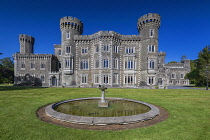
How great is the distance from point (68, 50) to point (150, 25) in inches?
1008

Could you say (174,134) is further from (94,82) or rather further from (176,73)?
(176,73)

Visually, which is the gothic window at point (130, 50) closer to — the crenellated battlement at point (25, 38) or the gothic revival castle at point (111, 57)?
the gothic revival castle at point (111, 57)

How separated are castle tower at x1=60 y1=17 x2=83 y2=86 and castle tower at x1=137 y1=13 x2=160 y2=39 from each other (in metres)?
20.2

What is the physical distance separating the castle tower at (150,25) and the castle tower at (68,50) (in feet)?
66.3

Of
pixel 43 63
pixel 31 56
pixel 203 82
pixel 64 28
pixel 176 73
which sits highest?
pixel 64 28

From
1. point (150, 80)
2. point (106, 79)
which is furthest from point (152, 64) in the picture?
point (106, 79)

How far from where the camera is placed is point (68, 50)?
31.8 metres

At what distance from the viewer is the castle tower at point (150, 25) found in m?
28.9

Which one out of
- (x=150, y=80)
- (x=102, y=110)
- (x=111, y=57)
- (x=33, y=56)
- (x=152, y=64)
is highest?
(x=33, y=56)

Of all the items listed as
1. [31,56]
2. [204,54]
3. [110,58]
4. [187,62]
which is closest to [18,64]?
[31,56]

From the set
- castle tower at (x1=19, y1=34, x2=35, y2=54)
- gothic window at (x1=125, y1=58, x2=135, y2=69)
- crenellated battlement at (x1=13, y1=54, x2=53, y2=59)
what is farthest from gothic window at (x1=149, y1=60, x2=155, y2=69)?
castle tower at (x1=19, y1=34, x2=35, y2=54)

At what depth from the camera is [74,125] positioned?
18.9 feet

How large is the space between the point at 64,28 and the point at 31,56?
17.1 m

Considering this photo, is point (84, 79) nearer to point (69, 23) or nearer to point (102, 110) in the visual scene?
point (69, 23)
